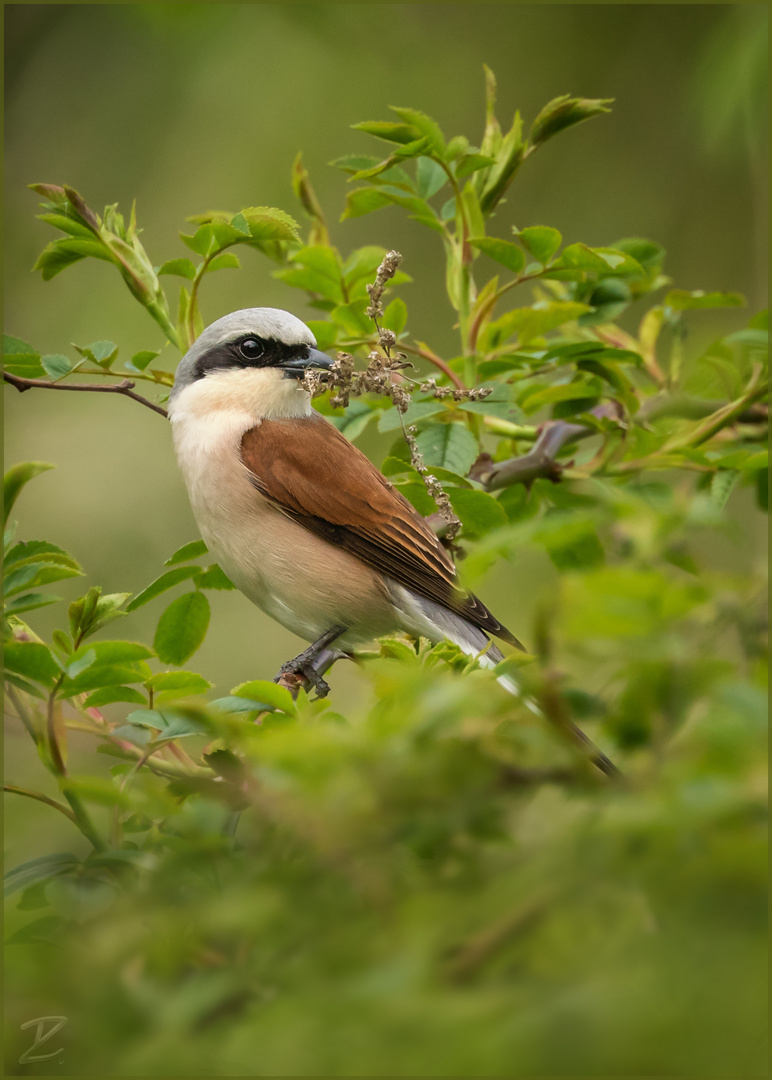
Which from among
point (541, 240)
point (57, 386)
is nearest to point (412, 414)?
point (541, 240)

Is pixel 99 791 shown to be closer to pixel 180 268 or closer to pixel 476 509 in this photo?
pixel 476 509

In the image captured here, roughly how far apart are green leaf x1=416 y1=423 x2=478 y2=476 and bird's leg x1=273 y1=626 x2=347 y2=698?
70cm

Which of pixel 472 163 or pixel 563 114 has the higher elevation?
pixel 563 114

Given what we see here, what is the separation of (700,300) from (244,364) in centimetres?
130

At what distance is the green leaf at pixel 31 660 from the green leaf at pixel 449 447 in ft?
2.92

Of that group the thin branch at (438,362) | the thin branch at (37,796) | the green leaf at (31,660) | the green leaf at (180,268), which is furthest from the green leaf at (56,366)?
the thin branch at (37,796)

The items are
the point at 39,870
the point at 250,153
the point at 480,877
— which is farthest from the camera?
the point at 250,153

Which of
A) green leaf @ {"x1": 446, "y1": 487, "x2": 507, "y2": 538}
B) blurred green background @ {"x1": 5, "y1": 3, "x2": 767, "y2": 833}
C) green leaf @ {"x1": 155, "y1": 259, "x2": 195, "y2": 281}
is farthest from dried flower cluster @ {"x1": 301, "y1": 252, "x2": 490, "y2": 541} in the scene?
blurred green background @ {"x1": 5, "y1": 3, "x2": 767, "y2": 833}

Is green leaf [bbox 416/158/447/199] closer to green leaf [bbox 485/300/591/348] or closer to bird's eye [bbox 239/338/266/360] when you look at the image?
green leaf [bbox 485/300/591/348]

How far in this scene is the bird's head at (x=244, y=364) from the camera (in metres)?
2.69

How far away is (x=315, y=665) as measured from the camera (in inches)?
104

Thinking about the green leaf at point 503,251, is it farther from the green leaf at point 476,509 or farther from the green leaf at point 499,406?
the green leaf at point 476,509

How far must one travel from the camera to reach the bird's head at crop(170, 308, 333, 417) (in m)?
2.69

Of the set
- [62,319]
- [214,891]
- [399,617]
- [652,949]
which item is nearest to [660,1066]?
[652,949]
